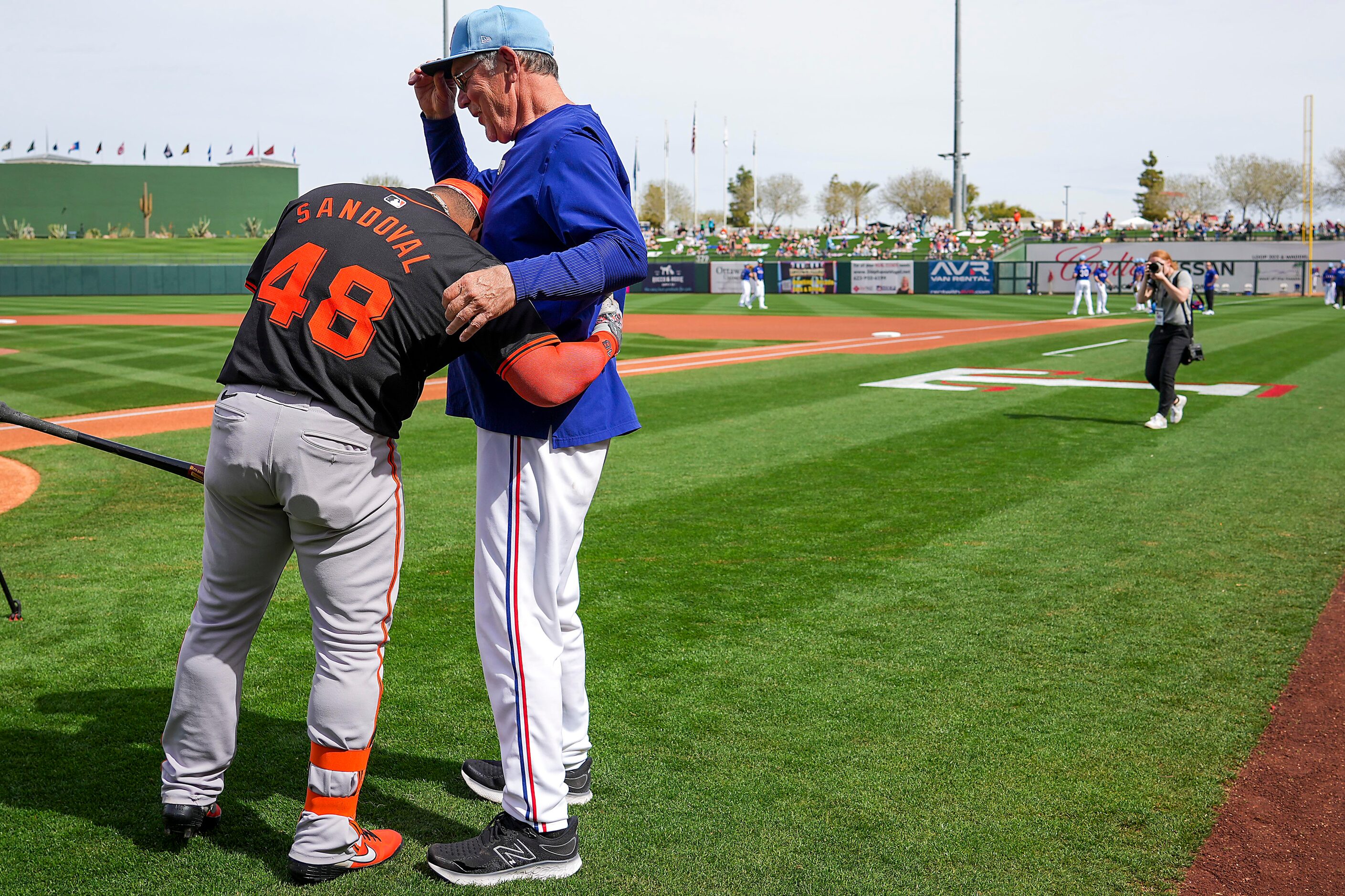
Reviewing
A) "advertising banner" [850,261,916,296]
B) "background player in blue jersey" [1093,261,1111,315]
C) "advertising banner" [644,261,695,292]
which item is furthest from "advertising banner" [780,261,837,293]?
"background player in blue jersey" [1093,261,1111,315]

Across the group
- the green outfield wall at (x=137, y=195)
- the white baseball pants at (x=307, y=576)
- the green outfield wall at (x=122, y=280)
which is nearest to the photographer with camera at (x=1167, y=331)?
the white baseball pants at (x=307, y=576)

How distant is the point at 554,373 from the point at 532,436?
0.22 m

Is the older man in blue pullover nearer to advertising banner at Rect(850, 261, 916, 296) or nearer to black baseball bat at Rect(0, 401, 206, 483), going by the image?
black baseball bat at Rect(0, 401, 206, 483)

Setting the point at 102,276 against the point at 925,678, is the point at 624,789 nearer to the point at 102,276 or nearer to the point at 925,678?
the point at 925,678

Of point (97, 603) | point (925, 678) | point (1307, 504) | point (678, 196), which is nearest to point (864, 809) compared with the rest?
point (925, 678)

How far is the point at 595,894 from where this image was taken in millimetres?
2715

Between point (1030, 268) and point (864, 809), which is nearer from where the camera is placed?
point (864, 809)

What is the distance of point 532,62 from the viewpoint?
271cm

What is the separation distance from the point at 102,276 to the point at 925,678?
5334 cm

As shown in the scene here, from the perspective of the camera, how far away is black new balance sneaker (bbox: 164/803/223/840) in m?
2.86

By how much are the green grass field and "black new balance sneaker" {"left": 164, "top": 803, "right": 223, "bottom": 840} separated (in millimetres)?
63

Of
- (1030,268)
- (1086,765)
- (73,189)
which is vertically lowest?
(1086,765)

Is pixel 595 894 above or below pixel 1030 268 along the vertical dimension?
below

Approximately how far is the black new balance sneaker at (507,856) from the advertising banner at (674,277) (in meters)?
52.5
